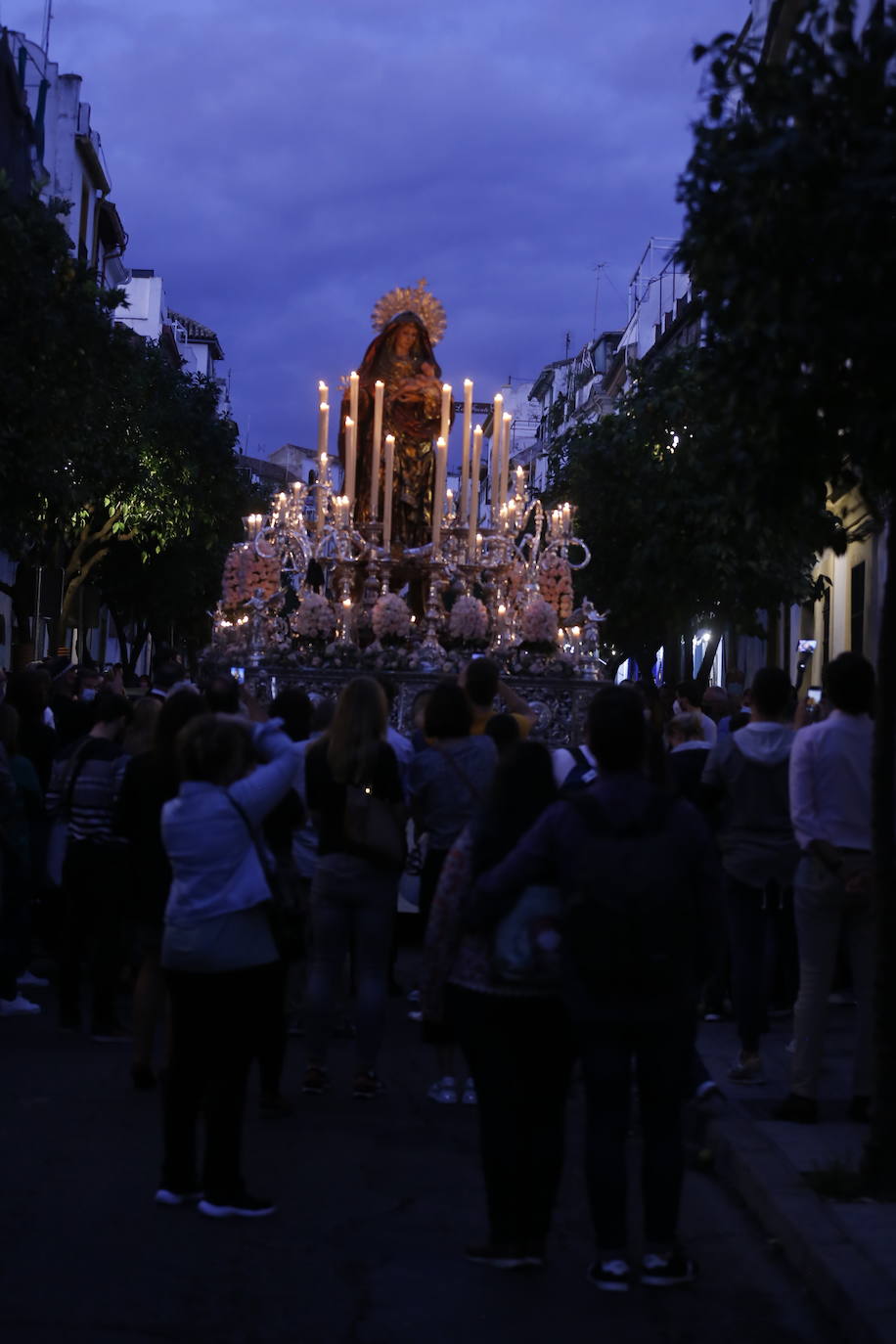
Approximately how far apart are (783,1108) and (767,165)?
12.1 ft

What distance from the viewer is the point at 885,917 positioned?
6426 mm

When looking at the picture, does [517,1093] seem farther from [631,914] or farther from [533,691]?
[533,691]

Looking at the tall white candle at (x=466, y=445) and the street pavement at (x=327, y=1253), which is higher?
the tall white candle at (x=466, y=445)

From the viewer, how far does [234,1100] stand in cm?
609

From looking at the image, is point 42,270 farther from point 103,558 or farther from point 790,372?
point 103,558

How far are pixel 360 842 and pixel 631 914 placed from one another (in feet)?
9.61

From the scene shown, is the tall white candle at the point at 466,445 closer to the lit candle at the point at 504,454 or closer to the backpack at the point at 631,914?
the lit candle at the point at 504,454

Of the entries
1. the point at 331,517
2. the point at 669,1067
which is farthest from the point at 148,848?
the point at 331,517

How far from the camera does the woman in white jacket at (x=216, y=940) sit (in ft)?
20.0

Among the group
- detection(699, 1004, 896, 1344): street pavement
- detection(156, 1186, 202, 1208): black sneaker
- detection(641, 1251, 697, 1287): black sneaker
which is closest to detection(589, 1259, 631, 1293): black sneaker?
detection(641, 1251, 697, 1287): black sneaker

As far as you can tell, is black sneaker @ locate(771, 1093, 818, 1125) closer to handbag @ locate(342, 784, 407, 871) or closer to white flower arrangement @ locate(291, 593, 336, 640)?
handbag @ locate(342, 784, 407, 871)

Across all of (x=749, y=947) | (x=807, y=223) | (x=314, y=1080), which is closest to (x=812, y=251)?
(x=807, y=223)

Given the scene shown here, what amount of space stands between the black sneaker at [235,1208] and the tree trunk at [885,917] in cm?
200

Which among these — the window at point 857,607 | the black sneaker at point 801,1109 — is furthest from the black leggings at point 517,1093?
the window at point 857,607
